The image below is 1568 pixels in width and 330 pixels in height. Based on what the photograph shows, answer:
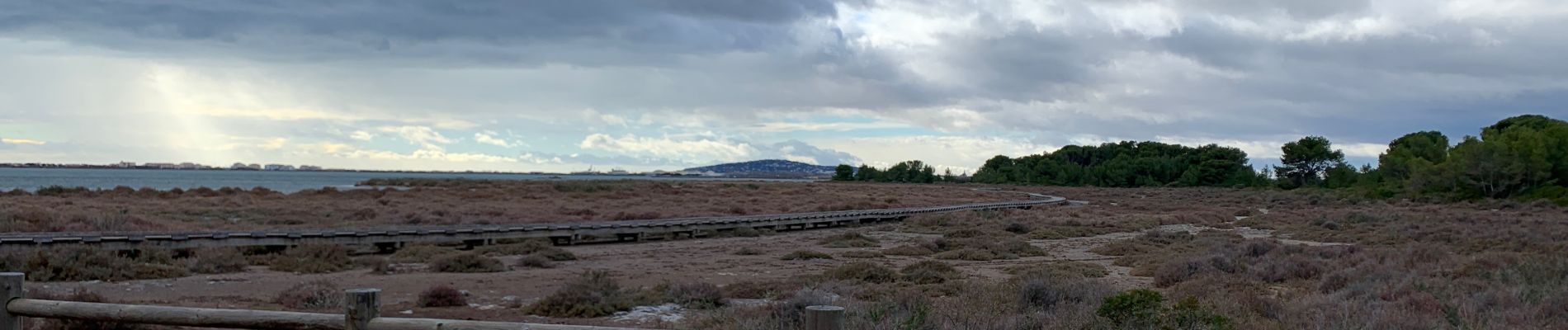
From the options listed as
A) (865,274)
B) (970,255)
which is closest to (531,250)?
(970,255)

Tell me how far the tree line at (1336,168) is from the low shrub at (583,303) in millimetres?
50568

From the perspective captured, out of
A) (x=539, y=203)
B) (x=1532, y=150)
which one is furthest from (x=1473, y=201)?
(x=539, y=203)

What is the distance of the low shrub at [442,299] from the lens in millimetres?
12398

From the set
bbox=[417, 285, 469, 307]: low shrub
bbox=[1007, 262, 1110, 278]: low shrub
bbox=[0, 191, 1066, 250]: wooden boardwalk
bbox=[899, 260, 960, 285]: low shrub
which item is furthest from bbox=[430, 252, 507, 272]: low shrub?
bbox=[1007, 262, 1110, 278]: low shrub

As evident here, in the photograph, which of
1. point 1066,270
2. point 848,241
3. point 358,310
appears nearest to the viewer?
point 358,310

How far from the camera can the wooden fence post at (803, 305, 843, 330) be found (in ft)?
14.7

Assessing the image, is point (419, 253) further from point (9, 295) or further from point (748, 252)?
point (9, 295)

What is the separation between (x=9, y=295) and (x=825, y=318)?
485 centimetres

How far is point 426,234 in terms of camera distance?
81.0ft

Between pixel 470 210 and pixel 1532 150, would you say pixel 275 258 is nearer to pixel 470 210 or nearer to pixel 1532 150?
pixel 470 210

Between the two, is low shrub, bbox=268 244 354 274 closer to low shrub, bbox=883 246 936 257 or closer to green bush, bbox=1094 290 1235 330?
low shrub, bbox=883 246 936 257

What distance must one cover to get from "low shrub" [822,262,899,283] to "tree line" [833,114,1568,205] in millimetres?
45447

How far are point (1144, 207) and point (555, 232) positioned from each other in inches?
1544

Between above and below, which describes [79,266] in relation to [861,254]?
above
